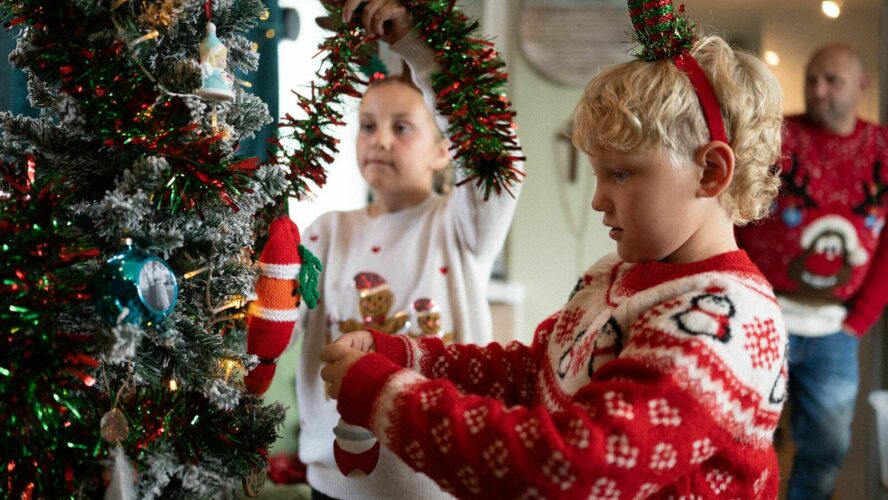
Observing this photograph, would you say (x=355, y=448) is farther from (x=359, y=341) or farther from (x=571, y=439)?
(x=571, y=439)

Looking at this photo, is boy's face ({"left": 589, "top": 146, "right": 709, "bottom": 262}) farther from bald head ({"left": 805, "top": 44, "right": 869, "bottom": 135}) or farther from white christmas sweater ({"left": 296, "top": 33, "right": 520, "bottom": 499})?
bald head ({"left": 805, "top": 44, "right": 869, "bottom": 135})

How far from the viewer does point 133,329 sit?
0.74 m

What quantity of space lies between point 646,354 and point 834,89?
1941mm

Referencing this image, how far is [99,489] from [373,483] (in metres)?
0.55

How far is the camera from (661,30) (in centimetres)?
91

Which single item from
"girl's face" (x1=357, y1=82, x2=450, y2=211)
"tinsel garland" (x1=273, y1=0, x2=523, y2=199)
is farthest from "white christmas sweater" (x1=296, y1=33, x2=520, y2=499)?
"tinsel garland" (x1=273, y1=0, x2=523, y2=199)

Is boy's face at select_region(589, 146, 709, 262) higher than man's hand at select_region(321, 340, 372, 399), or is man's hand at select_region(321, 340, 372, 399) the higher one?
boy's face at select_region(589, 146, 709, 262)

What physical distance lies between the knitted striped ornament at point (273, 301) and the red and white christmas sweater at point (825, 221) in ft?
5.71

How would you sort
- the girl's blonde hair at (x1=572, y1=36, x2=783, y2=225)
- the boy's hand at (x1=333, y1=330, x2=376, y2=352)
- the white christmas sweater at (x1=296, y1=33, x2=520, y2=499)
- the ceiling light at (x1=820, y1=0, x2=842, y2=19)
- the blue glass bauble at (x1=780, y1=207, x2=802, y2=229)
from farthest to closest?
the ceiling light at (x1=820, y1=0, x2=842, y2=19)
the blue glass bauble at (x1=780, y1=207, x2=802, y2=229)
the white christmas sweater at (x1=296, y1=33, x2=520, y2=499)
the boy's hand at (x1=333, y1=330, x2=376, y2=352)
the girl's blonde hair at (x1=572, y1=36, x2=783, y2=225)

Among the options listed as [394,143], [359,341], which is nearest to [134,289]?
[359,341]

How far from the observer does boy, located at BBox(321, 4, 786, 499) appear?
73 cm

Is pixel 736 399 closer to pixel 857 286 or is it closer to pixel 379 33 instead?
pixel 379 33

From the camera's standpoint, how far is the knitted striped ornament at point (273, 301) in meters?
0.91

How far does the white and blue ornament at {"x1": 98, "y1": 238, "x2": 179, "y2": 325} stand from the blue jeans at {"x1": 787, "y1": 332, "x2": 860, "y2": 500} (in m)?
2.10
